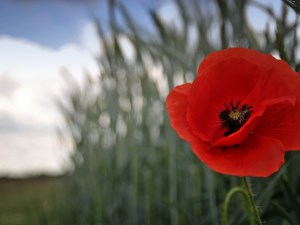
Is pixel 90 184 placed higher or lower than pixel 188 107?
lower

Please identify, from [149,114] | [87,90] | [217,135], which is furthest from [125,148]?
[217,135]

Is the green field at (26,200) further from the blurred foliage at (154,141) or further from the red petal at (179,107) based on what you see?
the red petal at (179,107)

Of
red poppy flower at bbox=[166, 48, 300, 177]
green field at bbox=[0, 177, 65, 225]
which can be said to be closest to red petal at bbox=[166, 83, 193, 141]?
red poppy flower at bbox=[166, 48, 300, 177]

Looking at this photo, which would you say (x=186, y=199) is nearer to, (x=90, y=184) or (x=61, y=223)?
(x=90, y=184)

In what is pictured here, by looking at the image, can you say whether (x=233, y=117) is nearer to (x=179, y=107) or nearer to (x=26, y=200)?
(x=179, y=107)

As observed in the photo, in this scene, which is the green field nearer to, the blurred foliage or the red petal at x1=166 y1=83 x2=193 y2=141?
the blurred foliage

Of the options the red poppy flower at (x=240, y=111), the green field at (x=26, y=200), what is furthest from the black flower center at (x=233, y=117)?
the green field at (x=26, y=200)
